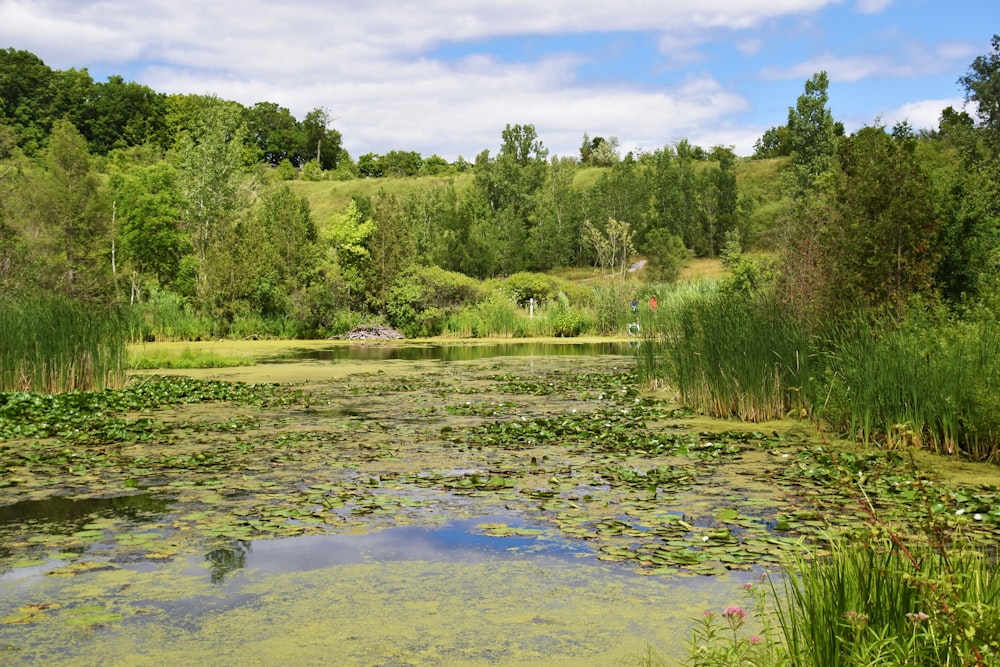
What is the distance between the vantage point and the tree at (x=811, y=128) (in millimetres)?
42250

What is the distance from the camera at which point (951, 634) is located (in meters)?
2.72

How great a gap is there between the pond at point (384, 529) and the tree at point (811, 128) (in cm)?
3451

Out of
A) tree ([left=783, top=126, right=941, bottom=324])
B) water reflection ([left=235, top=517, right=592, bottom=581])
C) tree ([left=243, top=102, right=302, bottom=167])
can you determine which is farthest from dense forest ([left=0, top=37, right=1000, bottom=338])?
tree ([left=243, top=102, right=302, bottom=167])

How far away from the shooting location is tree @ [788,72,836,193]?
42250 millimetres

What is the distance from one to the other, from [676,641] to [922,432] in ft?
17.9

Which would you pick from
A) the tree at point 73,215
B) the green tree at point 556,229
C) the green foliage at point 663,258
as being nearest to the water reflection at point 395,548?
the tree at point 73,215

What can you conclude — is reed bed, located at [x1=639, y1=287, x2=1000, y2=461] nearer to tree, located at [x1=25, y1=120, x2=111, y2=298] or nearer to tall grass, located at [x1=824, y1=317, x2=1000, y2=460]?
tall grass, located at [x1=824, y1=317, x2=1000, y2=460]

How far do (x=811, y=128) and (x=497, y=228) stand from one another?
17.7 metres

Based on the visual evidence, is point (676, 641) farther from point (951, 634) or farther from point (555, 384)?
point (555, 384)

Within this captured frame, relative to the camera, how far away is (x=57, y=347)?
42.1ft

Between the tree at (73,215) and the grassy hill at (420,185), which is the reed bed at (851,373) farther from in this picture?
the grassy hill at (420,185)

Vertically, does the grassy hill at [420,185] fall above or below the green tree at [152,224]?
above

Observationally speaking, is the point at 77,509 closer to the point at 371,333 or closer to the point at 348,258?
the point at 371,333

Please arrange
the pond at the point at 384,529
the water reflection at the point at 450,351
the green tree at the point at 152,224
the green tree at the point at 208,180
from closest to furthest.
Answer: the pond at the point at 384,529 < the water reflection at the point at 450,351 < the green tree at the point at 152,224 < the green tree at the point at 208,180
